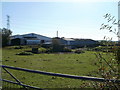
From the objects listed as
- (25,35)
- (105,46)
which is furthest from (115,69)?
(25,35)

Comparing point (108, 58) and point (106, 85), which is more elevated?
point (108, 58)

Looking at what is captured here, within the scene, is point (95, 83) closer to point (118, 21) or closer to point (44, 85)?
point (118, 21)

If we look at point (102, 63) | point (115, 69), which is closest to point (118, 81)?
point (115, 69)

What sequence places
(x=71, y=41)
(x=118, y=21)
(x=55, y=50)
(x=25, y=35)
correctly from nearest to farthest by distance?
1. (x=118, y=21)
2. (x=55, y=50)
3. (x=71, y=41)
4. (x=25, y=35)

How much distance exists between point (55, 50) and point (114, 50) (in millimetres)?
31816

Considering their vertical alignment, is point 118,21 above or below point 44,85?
above

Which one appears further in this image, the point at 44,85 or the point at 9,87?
the point at 44,85

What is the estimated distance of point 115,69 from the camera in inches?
78.2

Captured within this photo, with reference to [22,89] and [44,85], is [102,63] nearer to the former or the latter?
[22,89]

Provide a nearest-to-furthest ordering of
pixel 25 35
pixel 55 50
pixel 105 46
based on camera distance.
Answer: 1. pixel 105 46
2. pixel 55 50
3. pixel 25 35

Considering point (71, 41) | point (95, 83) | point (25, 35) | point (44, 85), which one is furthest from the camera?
point (25, 35)

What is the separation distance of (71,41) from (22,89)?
56.4 m

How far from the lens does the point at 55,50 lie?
3369 cm

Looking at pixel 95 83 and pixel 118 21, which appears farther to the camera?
pixel 95 83
